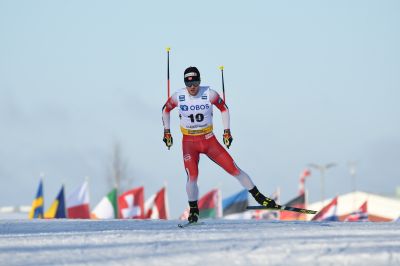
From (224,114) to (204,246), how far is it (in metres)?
3.14

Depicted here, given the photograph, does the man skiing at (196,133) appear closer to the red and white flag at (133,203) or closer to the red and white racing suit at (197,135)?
the red and white racing suit at (197,135)

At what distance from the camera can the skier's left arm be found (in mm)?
9714

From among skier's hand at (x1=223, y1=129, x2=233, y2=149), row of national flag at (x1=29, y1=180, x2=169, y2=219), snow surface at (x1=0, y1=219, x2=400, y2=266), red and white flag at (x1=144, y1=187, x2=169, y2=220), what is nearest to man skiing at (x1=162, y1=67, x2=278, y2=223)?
skier's hand at (x1=223, y1=129, x2=233, y2=149)

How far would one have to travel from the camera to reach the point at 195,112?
955 cm

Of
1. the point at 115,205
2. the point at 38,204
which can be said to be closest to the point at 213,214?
the point at 115,205

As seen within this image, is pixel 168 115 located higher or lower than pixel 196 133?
higher

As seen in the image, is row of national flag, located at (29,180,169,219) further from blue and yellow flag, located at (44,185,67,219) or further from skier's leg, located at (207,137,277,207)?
skier's leg, located at (207,137,277,207)

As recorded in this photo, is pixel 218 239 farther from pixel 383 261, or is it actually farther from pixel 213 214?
pixel 213 214

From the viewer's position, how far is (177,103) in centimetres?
969

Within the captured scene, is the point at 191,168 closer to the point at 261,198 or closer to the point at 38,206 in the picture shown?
the point at 261,198

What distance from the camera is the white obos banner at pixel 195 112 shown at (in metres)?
9.55

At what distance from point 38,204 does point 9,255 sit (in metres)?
16.1

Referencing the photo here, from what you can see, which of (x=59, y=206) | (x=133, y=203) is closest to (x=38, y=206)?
(x=59, y=206)

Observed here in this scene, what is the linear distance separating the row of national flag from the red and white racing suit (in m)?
12.6
